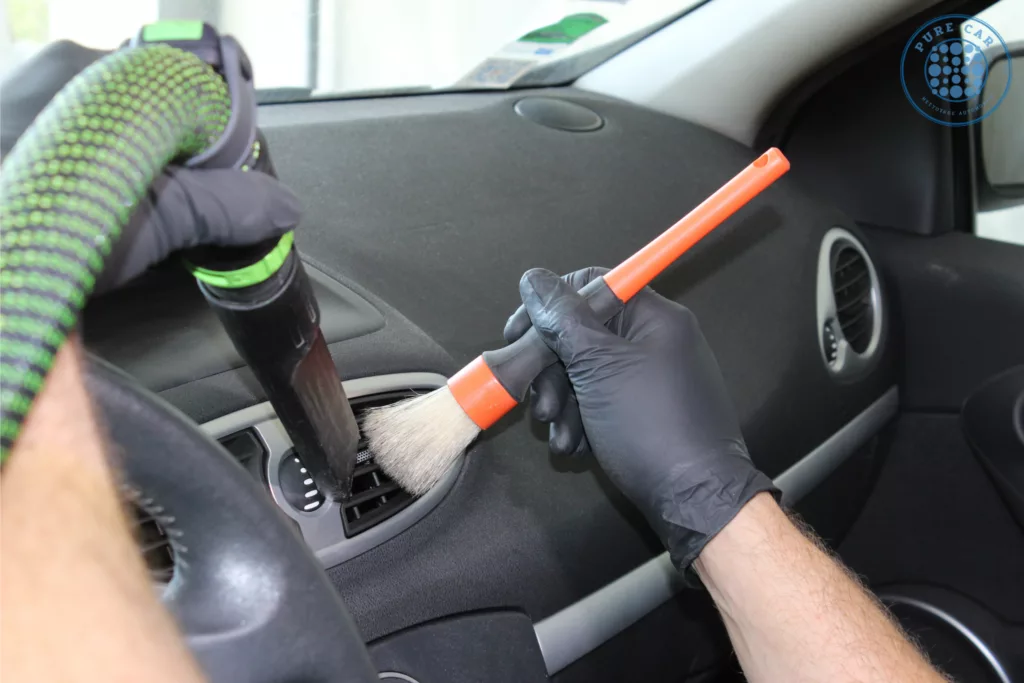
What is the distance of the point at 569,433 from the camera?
32.8 inches

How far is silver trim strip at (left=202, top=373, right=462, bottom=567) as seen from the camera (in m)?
0.69

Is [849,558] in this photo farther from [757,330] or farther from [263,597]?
[263,597]

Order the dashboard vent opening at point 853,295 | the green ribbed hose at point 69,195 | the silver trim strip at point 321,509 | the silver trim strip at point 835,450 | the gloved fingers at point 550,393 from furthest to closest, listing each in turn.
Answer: the dashboard vent opening at point 853,295, the silver trim strip at point 835,450, the gloved fingers at point 550,393, the silver trim strip at point 321,509, the green ribbed hose at point 69,195

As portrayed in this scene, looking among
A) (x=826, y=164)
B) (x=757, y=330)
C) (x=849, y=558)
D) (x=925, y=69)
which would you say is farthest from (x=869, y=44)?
(x=849, y=558)

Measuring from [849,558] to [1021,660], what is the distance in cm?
31

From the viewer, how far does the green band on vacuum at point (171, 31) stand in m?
0.38

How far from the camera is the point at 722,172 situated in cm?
133

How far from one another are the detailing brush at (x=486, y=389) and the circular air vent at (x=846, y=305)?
572mm

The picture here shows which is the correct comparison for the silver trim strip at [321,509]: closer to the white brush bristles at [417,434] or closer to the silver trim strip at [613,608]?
the white brush bristles at [417,434]

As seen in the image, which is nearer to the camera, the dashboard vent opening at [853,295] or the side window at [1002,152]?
the dashboard vent opening at [853,295]

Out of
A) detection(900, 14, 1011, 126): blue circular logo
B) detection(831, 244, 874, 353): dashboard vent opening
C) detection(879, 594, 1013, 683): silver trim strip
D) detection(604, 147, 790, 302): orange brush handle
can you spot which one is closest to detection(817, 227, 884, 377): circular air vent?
detection(831, 244, 874, 353): dashboard vent opening

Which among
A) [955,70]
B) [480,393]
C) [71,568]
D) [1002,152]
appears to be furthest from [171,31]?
[1002,152]

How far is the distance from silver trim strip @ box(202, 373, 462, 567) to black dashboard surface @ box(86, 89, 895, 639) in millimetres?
13

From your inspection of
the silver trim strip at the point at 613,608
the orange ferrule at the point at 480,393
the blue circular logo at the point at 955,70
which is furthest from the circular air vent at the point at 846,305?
the orange ferrule at the point at 480,393
